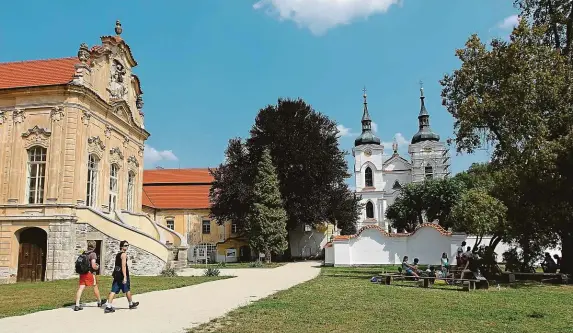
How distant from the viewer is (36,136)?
23.5 metres

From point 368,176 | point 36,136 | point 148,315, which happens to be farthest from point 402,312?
point 368,176

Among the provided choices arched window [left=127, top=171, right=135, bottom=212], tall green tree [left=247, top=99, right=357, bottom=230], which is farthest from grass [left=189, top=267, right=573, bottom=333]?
tall green tree [left=247, top=99, right=357, bottom=230]

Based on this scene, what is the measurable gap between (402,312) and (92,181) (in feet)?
66.4

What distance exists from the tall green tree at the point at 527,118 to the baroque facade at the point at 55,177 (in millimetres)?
16360

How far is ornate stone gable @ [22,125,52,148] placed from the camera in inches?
920

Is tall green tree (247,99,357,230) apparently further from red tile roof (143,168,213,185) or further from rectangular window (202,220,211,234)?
red tile roof (143,168,213,185)

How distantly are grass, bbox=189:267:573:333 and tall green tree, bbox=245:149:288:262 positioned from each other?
22.4 metres

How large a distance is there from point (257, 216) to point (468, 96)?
2191 cm

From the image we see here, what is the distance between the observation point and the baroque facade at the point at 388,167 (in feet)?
248

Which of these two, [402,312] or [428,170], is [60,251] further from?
[428,170]

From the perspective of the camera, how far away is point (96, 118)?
25469 mm

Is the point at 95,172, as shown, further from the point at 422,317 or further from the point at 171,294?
the point at 422,317

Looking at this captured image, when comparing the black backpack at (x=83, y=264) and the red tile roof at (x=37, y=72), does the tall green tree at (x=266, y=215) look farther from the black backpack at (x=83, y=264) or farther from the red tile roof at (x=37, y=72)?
the black backpack at (x=83, y=264)

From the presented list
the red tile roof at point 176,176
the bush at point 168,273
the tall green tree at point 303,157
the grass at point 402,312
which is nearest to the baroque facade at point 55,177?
the bush at point 168,273
